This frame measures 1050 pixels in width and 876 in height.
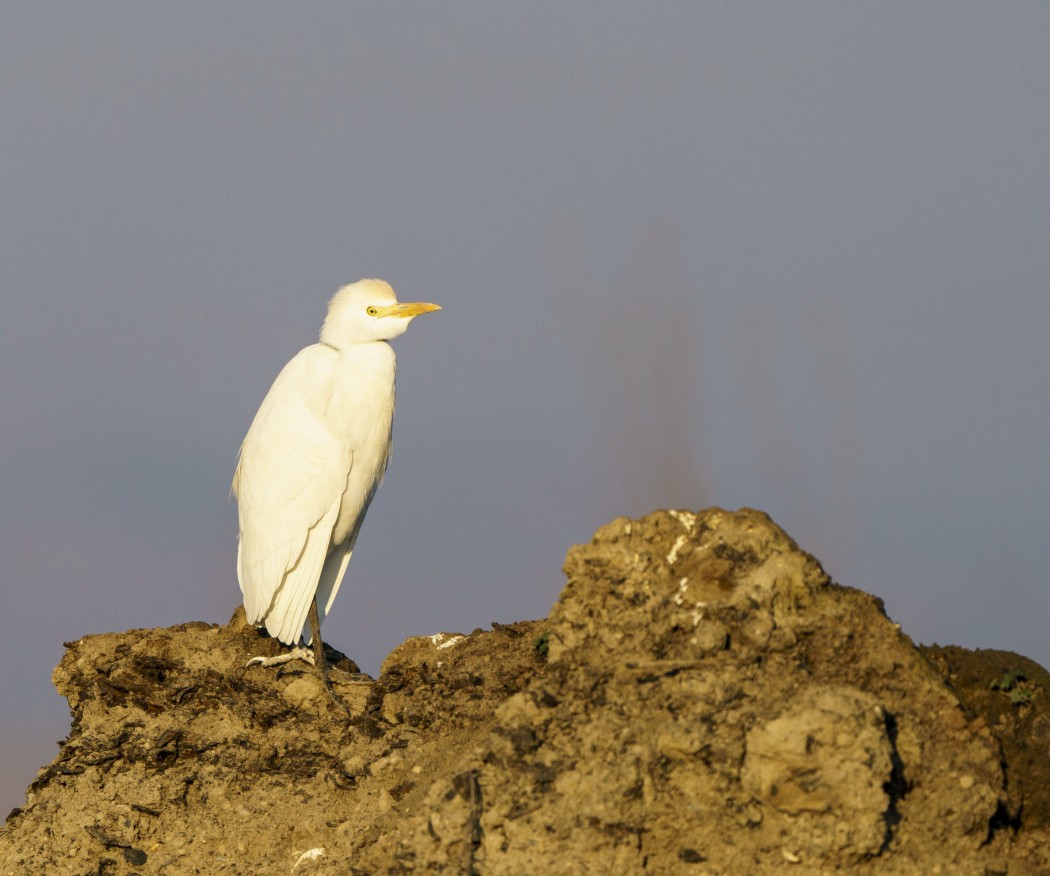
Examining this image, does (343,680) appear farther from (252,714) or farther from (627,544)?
(627,544)

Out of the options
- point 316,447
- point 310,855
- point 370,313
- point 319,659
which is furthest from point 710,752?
point 370,313

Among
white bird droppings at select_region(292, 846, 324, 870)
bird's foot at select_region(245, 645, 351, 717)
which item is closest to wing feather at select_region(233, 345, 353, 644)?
bird's foot at select_region(245, 645, 351, 717)

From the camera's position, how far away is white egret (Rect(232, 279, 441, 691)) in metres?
11.5

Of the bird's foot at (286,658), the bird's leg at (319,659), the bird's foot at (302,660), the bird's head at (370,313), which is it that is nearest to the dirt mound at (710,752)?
the bird's leg at (319,659)

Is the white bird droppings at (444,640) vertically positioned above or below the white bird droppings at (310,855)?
above

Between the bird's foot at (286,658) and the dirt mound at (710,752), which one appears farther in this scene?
the bird's foot at (286,658)

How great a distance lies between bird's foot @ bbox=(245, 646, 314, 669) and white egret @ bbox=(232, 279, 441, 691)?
33 centimetres

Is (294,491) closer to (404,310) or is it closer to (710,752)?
(404,310)

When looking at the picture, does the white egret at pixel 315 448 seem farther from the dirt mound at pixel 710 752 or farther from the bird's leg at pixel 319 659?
the dirt mound at pixel 710 752

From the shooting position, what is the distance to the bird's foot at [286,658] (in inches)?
424

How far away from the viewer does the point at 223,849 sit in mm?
9242

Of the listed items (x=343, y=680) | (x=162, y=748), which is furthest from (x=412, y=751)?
(x=162, y=748)

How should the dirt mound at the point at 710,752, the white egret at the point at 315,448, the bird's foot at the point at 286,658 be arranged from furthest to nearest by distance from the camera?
the white egret at the point at 315,448 < the bird's foot at the point at 286,658 < the dirt mound at the point at 710,752

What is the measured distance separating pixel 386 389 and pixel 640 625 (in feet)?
15.2
